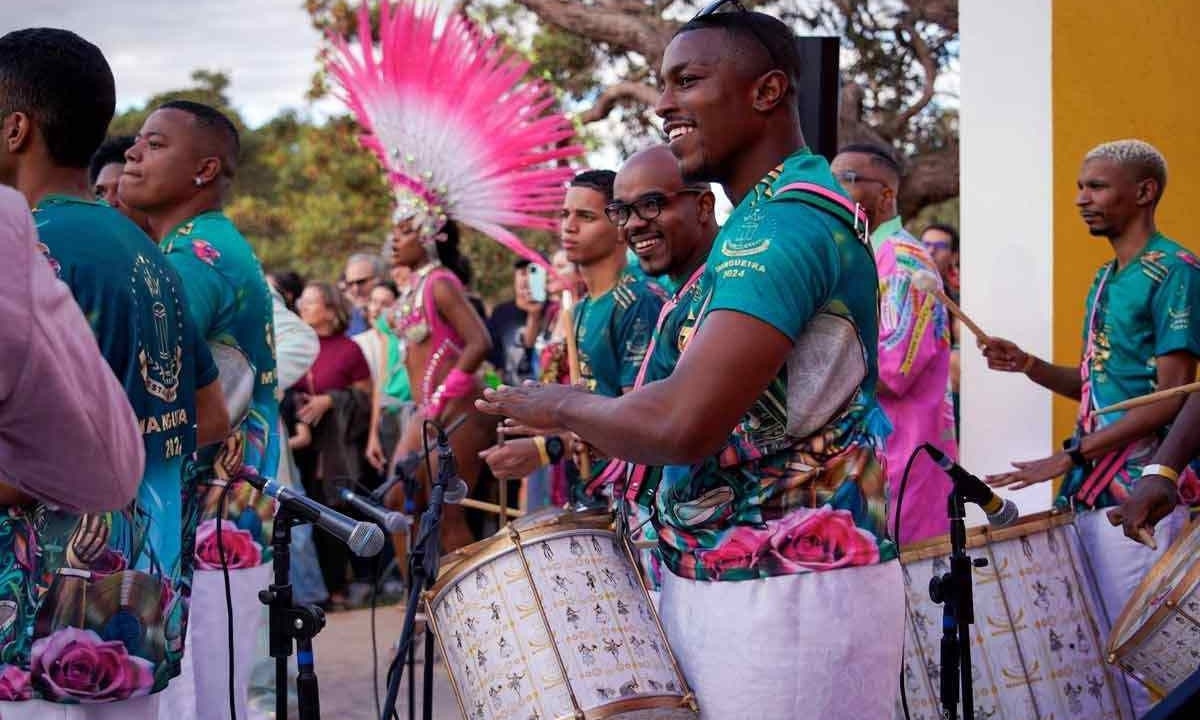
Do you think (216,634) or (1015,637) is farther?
(216,634)

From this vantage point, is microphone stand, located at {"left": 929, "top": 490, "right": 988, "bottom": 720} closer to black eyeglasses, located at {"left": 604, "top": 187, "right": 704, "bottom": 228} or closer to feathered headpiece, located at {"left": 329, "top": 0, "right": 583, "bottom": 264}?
black eyeglasses, located at {"left": 604, "top": 187, "right": 704, "bottom": 228}

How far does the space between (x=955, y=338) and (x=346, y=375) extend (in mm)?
4253

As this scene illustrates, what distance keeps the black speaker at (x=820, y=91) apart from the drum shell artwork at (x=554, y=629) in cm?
284

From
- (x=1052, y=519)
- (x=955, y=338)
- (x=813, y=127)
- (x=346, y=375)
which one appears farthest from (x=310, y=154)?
(x=1052, y=519)

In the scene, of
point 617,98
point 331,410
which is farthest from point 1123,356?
point 617,98

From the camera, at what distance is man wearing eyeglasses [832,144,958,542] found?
5266mm

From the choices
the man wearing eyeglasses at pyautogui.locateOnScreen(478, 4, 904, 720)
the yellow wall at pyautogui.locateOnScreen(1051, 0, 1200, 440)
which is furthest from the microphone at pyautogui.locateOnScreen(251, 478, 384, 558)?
the yellow wall at pyautogui.locateOnScreen(1051, 0, 1200, 440)

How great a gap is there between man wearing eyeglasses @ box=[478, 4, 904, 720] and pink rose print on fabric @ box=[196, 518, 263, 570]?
205 centimetres

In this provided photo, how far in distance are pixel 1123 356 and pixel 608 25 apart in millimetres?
8515

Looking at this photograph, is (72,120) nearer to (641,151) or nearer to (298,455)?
(641,151)

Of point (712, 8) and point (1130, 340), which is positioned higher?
point (712, 8)

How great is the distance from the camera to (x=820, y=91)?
5.57m

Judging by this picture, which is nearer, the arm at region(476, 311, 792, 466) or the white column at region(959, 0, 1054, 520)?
the arm at region(476, 311, 792, 466)

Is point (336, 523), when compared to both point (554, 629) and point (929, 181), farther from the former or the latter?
point (929, 181)
